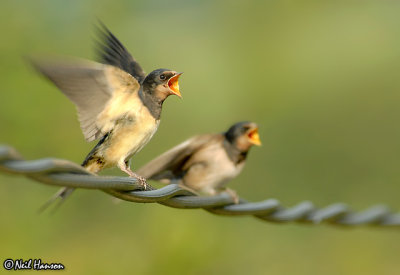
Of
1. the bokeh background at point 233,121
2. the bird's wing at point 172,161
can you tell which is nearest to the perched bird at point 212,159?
the bird's wing at point 172,161

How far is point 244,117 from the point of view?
8.95 metres

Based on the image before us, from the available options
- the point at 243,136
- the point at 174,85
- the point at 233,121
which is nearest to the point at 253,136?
the point at 243,136

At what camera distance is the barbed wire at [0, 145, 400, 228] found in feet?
5.36

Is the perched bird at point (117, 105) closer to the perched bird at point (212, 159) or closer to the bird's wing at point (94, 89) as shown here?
the bird's wing at point (94, 89)

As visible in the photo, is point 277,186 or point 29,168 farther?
point 277,186

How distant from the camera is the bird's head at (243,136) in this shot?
4078 millimetres

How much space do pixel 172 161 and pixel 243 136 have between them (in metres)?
0.48

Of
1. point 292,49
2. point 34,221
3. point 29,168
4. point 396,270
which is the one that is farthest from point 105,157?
point 292,49

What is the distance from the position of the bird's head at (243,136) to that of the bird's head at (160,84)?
1421mm

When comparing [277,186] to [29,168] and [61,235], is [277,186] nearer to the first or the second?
[61,235]

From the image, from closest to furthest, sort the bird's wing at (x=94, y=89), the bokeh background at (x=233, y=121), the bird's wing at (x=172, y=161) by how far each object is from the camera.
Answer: the bird's wing at (x=94, y=89), the bird's wing at (x=172, y=161), the bokeh background at (x=233, y=121)

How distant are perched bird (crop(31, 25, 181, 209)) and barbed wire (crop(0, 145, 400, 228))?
0.21m

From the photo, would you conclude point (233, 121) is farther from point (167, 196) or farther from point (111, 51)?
point (167, 196)

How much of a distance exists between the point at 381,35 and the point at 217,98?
4632 millimetres
